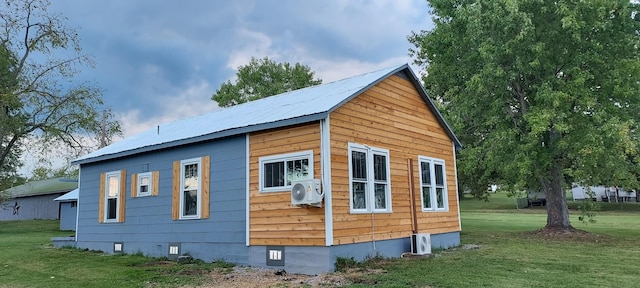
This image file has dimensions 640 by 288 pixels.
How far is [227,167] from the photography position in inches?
380

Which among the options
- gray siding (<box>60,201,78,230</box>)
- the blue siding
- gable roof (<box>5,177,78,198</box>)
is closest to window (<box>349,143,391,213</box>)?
the blue siding

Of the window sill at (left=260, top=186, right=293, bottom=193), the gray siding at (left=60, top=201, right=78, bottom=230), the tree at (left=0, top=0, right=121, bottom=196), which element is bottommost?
the gray siding at (left=60, top=201, right=78, bottom=230)

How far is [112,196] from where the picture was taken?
41.2ft

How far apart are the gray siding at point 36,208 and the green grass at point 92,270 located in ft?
72.5

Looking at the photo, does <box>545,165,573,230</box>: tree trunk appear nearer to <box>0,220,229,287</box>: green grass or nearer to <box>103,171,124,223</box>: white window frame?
<box>0,220,229,287</box>: green grass

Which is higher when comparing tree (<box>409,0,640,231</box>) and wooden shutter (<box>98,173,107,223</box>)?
tree (<box>409,0,640,231</box>)

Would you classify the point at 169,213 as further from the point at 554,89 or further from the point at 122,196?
the point at 554,89

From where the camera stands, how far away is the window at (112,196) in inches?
479

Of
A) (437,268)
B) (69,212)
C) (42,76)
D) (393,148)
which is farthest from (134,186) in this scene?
(69,212)

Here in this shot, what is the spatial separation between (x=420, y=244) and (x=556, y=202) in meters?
8.95

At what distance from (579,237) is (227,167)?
11.6 meters

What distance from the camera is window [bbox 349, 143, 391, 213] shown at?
8.84 metres

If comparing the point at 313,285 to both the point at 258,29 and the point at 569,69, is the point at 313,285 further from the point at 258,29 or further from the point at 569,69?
the point at 258,29

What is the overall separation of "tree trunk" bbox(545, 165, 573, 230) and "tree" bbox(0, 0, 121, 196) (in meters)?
21.1
